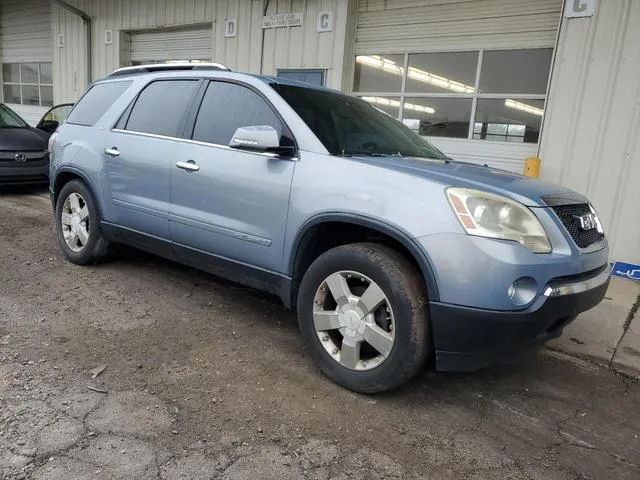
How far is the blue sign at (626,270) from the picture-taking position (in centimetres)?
610

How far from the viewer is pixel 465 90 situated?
7.44 m

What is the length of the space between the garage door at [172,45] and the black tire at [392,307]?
8689 mm

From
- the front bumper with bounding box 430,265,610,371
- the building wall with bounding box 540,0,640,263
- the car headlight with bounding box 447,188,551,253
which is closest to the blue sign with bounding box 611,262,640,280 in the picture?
the building wall with bounding box 540,0,640,263

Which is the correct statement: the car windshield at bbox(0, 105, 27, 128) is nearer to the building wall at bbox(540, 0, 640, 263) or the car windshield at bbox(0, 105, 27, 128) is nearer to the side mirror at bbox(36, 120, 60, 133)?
the side mirror at bbox(36, 120, 60, 133)

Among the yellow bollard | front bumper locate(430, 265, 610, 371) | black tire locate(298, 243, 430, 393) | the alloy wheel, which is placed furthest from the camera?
the yellow bollard

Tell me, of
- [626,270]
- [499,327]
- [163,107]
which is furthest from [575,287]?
[626,270]

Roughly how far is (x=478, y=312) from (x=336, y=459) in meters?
0.97

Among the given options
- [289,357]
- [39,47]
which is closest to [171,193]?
[289,357]

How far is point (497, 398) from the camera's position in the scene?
308cm

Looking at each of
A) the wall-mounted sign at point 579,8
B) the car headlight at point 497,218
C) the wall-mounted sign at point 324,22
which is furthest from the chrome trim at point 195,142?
the wall-mounted sign at point 324,22

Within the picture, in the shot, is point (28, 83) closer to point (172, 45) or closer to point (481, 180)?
point (172, 45)

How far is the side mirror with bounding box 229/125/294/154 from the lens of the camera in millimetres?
3119

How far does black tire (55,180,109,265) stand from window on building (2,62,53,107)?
1148 cm

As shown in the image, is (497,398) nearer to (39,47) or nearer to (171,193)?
(171,193)
